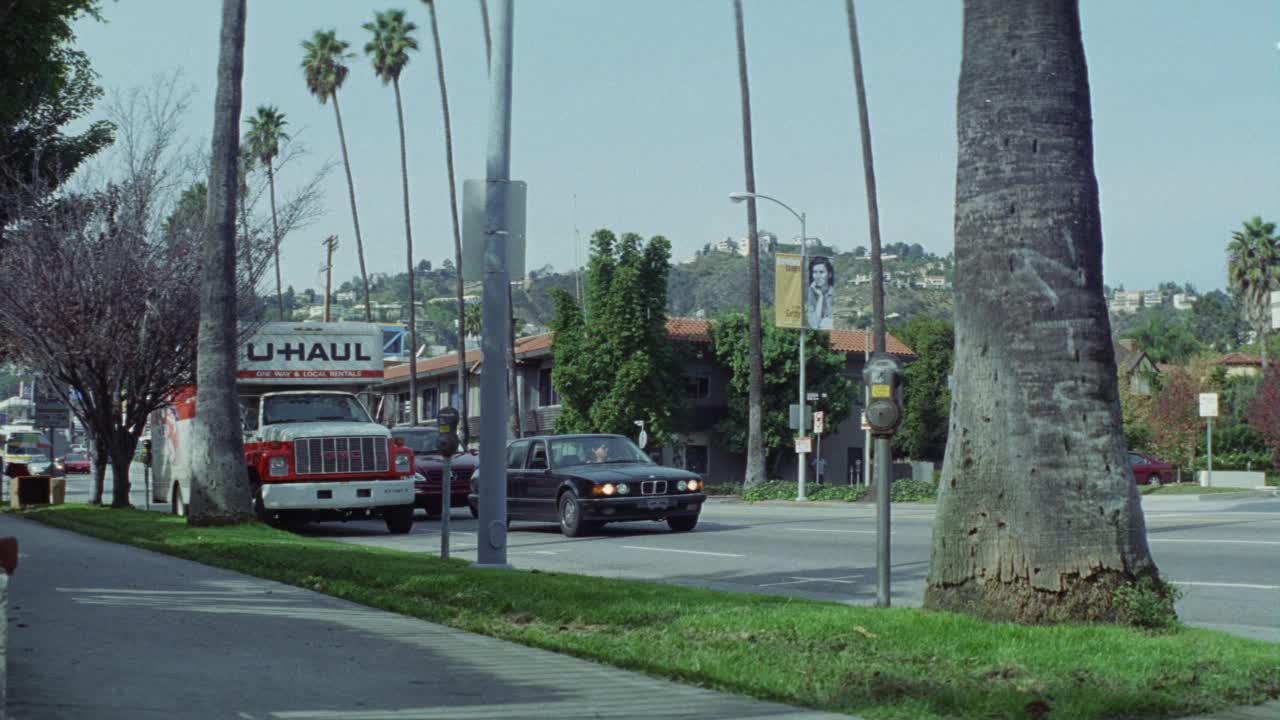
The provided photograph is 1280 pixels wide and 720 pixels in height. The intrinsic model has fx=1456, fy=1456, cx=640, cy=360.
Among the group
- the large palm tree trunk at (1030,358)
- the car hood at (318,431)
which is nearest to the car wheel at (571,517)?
the car hood at (318,431)

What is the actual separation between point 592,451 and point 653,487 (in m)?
1.77

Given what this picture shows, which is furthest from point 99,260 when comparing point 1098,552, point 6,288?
point 1098,552

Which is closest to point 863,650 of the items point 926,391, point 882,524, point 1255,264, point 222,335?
point 882,524

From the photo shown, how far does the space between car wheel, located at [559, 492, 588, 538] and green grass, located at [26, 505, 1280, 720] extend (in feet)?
31.4

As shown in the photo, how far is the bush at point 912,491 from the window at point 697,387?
69.9 feet

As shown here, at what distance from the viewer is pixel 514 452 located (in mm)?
24250

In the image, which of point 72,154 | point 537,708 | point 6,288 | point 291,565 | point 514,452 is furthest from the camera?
point 72,154

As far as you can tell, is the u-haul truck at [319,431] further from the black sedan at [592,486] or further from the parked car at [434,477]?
the parked car at [434,477]

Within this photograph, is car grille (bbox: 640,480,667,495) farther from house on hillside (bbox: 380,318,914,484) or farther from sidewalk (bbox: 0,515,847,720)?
house on hillside (bbox: 380,318,914,484)

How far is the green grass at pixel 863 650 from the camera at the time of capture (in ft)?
22.3

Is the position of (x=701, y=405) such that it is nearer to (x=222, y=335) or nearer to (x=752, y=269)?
(x=752, y=269)


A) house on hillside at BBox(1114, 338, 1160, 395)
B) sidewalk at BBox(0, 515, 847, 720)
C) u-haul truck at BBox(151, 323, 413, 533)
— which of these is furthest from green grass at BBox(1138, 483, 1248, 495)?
sidewalk at BBox(0, 515, 847, 720)

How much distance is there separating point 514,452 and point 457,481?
10.8 feet

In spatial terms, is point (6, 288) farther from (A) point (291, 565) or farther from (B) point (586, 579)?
(B) point (586, 579)
